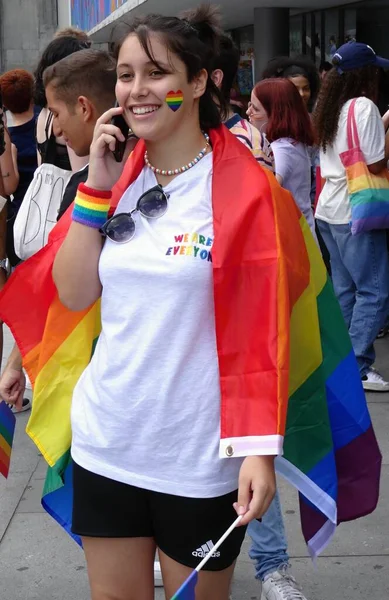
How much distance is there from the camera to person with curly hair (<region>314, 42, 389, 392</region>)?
582 centimetres

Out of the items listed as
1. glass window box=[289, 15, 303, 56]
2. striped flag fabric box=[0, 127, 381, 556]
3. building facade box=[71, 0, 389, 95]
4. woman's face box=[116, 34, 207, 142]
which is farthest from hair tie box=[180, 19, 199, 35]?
glass window box=[289, 15, 303, 56]

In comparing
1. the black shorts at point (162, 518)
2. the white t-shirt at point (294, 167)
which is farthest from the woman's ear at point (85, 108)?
the white t-shirt at point (294, 167)

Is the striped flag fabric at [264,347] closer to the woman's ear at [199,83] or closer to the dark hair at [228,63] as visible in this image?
the woman's ear at [199,83]

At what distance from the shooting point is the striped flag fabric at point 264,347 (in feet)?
7.58

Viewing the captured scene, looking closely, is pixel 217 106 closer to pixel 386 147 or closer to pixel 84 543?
pixel 84 543

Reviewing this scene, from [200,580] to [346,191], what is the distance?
3.99 m

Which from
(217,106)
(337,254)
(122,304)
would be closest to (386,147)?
(337,254)

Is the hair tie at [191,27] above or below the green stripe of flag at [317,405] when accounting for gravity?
above

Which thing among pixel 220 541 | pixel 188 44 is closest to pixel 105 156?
pixel 188 44

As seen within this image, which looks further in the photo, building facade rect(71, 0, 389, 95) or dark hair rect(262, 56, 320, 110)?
building facade rect(71, 0, 389, 95)

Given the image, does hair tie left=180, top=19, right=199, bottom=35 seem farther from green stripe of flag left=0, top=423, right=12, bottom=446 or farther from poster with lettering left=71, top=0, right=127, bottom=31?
poster with lettering left=71, top=0, right=127, bottom=31

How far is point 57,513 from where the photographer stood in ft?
A: 9.55

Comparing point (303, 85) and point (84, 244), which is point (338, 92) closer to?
point (303, 85)

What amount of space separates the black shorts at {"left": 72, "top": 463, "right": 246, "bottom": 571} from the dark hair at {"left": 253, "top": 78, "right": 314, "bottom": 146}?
3.08 metres
